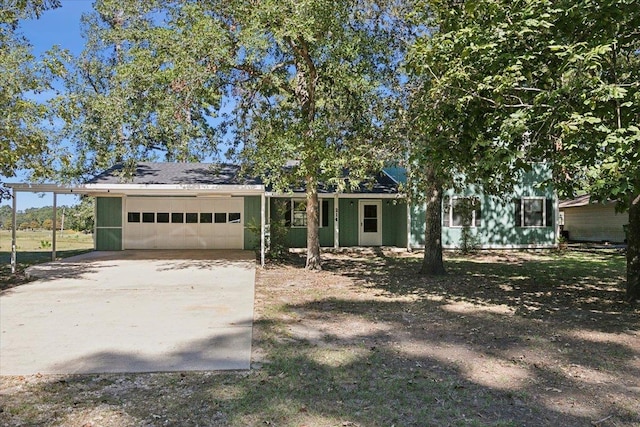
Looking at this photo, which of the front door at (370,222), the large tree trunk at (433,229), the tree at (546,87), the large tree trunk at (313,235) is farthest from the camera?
the front door at (370,222)

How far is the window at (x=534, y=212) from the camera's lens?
18875 millimetres

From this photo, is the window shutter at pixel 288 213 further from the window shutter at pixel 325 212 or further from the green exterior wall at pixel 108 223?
the green exterior wall at pixel 108 223

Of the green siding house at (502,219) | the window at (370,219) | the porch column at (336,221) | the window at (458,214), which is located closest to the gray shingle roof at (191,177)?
the porch column at (336,221)

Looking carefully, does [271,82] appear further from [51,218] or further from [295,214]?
[51,218]

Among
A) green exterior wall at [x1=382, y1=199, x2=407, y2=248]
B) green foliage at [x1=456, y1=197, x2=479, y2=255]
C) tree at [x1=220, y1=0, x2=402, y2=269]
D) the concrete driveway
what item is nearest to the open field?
the concrete driveway

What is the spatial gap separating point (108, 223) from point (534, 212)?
55.8 ft

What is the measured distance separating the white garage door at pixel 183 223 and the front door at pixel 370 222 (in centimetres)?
487

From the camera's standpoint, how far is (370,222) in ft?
62.8

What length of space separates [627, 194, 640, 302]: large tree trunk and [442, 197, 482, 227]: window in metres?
10.6

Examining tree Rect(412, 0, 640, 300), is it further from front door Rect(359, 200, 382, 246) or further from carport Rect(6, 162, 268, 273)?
front door Rect(359, 200, 382, 246)

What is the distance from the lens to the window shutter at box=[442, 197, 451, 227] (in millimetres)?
18141

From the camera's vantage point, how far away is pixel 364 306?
297 inches

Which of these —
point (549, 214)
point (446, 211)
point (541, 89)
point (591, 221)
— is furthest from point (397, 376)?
point (591, 221)

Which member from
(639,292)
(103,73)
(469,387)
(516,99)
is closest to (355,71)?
(516,99)
